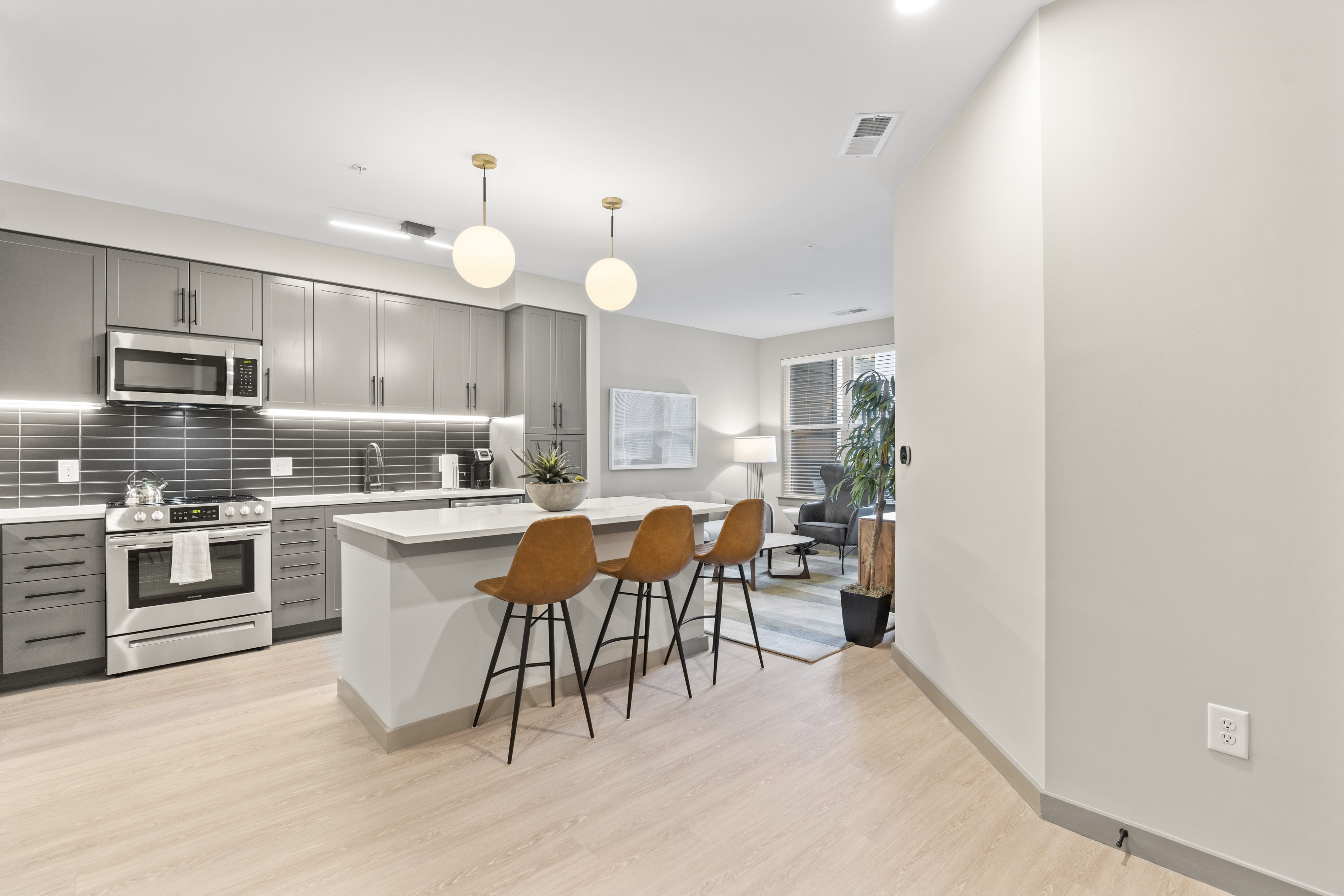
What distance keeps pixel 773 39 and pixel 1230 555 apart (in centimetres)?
214

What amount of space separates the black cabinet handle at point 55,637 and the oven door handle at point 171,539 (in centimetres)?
47

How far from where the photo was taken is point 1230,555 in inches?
65.0

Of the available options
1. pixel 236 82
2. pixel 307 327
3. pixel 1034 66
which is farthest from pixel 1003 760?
pixel 307 327

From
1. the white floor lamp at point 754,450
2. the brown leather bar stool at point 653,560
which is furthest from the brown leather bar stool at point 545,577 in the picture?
the white floor lamp at point 754,450

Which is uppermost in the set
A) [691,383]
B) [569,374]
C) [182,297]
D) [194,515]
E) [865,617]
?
[182,297]

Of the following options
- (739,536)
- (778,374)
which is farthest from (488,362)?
(778,374)

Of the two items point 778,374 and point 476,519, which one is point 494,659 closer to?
point 476,519

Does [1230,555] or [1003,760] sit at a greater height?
[1230,555]

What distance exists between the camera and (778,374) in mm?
7926

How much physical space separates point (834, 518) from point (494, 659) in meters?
4.80

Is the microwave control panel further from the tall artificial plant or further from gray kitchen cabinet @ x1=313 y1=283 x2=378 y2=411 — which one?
the tall artificial plant

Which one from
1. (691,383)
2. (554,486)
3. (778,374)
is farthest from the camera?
(778,374)

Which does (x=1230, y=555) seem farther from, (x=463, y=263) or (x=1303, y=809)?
(x=463, y=263)

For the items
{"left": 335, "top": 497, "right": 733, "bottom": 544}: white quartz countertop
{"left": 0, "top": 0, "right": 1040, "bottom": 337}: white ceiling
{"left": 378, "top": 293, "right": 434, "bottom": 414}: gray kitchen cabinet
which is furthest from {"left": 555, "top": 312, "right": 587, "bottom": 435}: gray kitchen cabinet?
{"left": 335, "top": 497, "right": 733, "bottom": 544}: white quartz countertop
